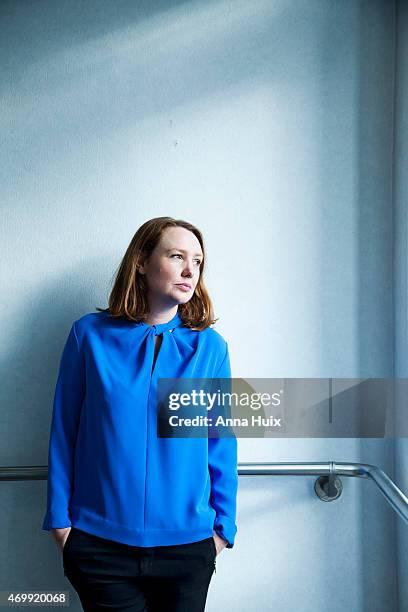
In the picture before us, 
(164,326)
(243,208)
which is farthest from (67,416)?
(243,208)

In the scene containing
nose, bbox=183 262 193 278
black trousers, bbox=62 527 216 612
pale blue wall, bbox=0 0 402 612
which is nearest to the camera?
black trousers, bbox=62 527 216 612

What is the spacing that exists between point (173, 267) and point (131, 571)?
0.60 metres

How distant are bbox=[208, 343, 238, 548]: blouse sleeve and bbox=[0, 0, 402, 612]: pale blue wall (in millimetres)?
185

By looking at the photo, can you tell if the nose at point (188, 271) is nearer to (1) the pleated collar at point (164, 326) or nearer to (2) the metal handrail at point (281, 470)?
(1) the pleated collar at point (164, 326)

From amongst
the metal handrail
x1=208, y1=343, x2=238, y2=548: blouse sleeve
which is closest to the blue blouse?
x1=208, y1=343, x2=238, y2=548: blouse sleeve

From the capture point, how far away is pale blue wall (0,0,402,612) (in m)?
1.42

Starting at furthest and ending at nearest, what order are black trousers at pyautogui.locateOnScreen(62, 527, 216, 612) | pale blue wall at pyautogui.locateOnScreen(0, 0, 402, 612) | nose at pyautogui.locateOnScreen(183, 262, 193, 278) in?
pale blue wall at pyautogui.locateOnScreen(0, 0, 402, 612) < nose at pyautogui.locateOnScreen(183, 262, 193, 278) < black trousers at pyautogui.locateOnScreen(62, 527, 216, 612)

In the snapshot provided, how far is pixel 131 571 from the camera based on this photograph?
113 centimetres

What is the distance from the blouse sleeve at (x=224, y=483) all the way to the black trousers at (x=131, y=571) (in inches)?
2.6

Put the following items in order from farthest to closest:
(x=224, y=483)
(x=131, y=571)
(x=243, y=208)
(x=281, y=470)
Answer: (x=243, y=208)
(x=281, y=470)
(x=224, y=483)
(x=131, y=571)

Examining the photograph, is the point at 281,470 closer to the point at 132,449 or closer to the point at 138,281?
the point at 132,449

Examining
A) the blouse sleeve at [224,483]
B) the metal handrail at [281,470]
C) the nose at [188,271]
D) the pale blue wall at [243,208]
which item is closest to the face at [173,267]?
the nose at [188,271]

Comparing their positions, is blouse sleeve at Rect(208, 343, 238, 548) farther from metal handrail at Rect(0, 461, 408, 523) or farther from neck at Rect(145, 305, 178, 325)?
neck at Rect(145, 305, 178, 325)

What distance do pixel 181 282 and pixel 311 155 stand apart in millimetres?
491
